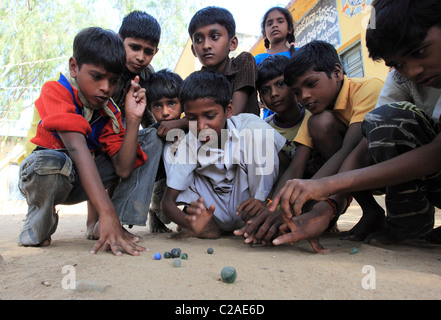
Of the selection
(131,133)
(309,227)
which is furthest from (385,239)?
(131,133)

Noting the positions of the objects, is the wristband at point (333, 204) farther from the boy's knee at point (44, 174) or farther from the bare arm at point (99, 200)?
the boy's knee at point (44, 174)

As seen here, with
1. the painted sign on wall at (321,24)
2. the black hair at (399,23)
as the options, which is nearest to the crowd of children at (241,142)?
the black hair at (399,23)

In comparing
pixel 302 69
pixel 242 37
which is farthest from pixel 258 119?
pixel 242 37

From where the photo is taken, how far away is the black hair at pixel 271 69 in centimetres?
302

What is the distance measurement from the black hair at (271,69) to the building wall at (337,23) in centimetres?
304

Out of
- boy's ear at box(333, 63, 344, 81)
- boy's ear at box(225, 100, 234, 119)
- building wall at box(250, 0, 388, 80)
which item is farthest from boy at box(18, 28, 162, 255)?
building wall at box(250, 0, 388, 80)

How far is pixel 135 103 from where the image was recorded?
2.50 metres

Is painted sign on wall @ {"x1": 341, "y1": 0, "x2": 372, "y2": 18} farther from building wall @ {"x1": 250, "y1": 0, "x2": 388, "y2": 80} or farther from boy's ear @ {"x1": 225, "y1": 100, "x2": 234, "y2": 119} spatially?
boy's ear @ {"x1": 225, "y1": 100, "x2": 234, "y2": 119}

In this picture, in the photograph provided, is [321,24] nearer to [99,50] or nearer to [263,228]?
[99,50]

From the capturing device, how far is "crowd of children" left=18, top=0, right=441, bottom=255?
5.52 feet

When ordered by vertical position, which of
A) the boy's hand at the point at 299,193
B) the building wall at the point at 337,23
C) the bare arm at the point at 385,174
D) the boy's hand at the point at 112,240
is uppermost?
the building wall at the point at 337,23

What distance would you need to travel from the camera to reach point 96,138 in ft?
8.33

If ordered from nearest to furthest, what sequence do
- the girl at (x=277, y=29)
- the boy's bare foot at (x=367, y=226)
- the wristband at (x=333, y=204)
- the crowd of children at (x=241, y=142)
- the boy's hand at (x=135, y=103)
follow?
the crowd of children at (x=241, y=142), the wristband at (x=333, y=204), the boy's bare foot at (x=367, y=226), the boy's hand at (x=135, y=103), the girl at (x=277, y=29)
